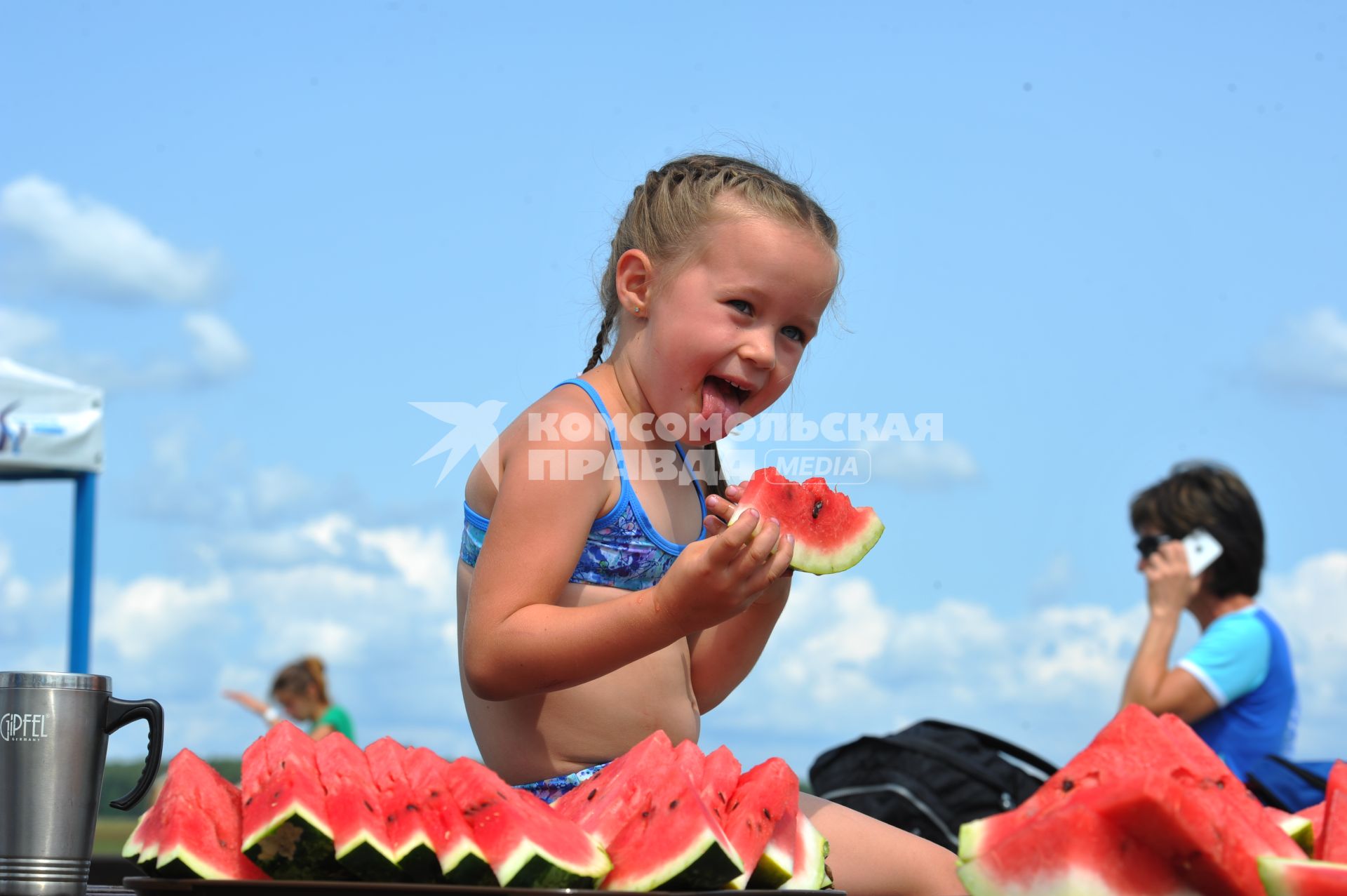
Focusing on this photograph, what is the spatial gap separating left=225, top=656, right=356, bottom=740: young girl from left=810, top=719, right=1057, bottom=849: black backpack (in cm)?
600

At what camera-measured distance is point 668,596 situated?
86.7 inches

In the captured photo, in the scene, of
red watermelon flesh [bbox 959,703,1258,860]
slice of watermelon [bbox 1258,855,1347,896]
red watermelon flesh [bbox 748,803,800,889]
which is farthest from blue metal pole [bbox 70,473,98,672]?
slice of watermelon [bbox 1258,855,1347,896]

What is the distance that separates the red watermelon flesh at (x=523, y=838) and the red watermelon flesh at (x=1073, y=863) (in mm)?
531

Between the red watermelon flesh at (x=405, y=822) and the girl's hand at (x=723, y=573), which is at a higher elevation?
the girl's hand at (x=723, y=573)

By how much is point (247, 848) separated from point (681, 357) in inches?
52.4

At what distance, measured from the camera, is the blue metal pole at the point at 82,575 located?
328 inches

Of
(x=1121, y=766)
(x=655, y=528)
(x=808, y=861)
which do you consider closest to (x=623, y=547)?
(x=655, y=528)

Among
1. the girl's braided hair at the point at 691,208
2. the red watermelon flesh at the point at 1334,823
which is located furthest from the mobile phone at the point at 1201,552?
the red watermelon flesh at the point at 1334,823

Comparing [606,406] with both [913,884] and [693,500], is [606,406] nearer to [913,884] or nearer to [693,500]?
[693,500]

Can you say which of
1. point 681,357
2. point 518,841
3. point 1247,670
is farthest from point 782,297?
point 1247,670

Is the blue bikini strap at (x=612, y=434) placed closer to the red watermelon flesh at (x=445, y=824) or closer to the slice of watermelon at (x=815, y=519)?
the slice of watermelon at (x=815, y=519)

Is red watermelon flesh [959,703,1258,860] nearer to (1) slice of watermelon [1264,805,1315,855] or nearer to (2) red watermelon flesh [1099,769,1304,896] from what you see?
(2) red watermelon flesh [1099,769,1304,896]
